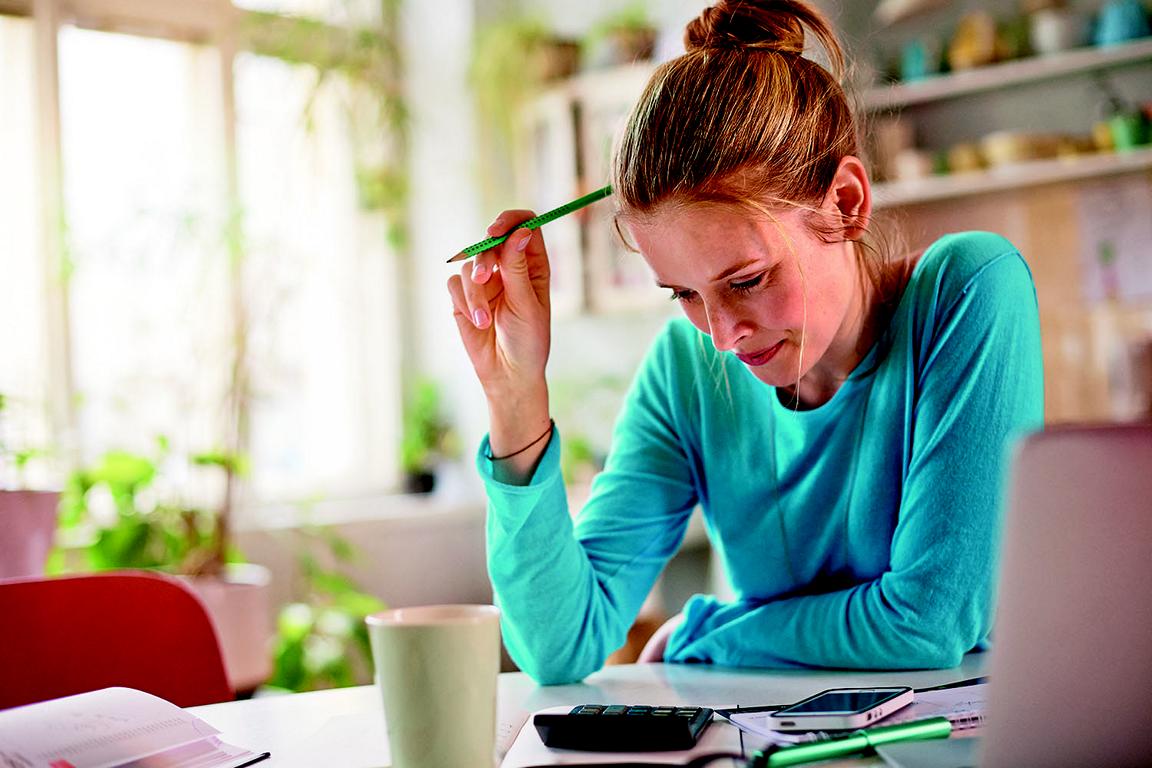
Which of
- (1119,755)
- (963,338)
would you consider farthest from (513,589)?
(1119,755)

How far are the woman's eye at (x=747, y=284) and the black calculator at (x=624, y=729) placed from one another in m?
0.39

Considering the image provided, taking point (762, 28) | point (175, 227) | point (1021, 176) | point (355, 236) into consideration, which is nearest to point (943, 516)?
point (762, 28)

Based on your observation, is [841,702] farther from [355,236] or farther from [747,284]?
[355,236]

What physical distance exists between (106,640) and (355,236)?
2734mm

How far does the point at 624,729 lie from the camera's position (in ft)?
2.49

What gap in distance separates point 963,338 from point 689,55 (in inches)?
14.8

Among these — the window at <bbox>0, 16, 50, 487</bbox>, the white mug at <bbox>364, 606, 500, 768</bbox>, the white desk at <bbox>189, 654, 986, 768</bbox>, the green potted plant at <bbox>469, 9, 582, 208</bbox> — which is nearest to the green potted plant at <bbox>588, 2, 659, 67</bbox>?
the green potted plant at <bbox>469, 9, 582, 208</bbox>

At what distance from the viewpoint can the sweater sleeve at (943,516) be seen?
1.04 metres

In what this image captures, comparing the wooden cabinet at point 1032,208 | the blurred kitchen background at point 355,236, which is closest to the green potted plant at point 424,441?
the blurred kitchen background at point 355,236

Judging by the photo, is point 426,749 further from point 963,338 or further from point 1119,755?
point 963,338

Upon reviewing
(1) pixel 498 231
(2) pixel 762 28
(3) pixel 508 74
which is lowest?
(1) pixel 498 231

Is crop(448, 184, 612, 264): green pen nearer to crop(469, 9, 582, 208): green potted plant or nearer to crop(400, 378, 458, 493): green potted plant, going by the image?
crop(469, 9, 582, 208): green potted plant

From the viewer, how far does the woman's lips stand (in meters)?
1.09

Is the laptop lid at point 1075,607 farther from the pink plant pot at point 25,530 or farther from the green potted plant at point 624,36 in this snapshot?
the green potted plant at point 624,36
